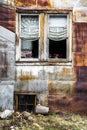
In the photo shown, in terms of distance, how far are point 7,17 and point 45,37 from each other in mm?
1372

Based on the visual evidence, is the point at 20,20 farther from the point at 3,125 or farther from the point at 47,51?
the point at 3,125

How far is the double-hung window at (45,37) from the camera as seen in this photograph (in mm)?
13727

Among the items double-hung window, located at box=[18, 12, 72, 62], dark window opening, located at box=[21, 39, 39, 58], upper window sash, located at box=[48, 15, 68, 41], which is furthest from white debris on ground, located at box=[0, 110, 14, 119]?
upper window sash, located at box=[48, 15, 68, 41]

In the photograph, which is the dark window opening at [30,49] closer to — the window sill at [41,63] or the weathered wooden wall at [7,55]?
the window sill at [41,63]

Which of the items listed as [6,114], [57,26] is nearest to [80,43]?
[57,26]

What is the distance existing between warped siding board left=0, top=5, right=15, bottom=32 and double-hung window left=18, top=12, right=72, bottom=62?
25 cm

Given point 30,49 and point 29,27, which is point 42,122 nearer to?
point 30,49

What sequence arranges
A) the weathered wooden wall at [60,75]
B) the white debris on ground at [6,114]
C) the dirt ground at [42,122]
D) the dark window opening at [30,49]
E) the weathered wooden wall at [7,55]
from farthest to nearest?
the dark window opening at [30,49], the weathered wooden wall at [60,75], the weathered wooden wall at [7,55], the white debris on ground at [6,114], the dirt ground at [42,122]

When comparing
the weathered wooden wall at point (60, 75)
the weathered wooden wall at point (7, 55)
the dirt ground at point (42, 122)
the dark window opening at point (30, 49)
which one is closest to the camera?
the dirt ground at point (42, 122)

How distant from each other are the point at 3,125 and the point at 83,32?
404 cm

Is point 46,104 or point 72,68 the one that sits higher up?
point 72,68

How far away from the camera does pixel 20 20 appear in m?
13.8

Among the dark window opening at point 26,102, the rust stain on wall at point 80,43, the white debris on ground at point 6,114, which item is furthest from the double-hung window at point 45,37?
the white debris on ground at point 6,114

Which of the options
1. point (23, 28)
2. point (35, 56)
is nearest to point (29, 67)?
point (35, 56)
